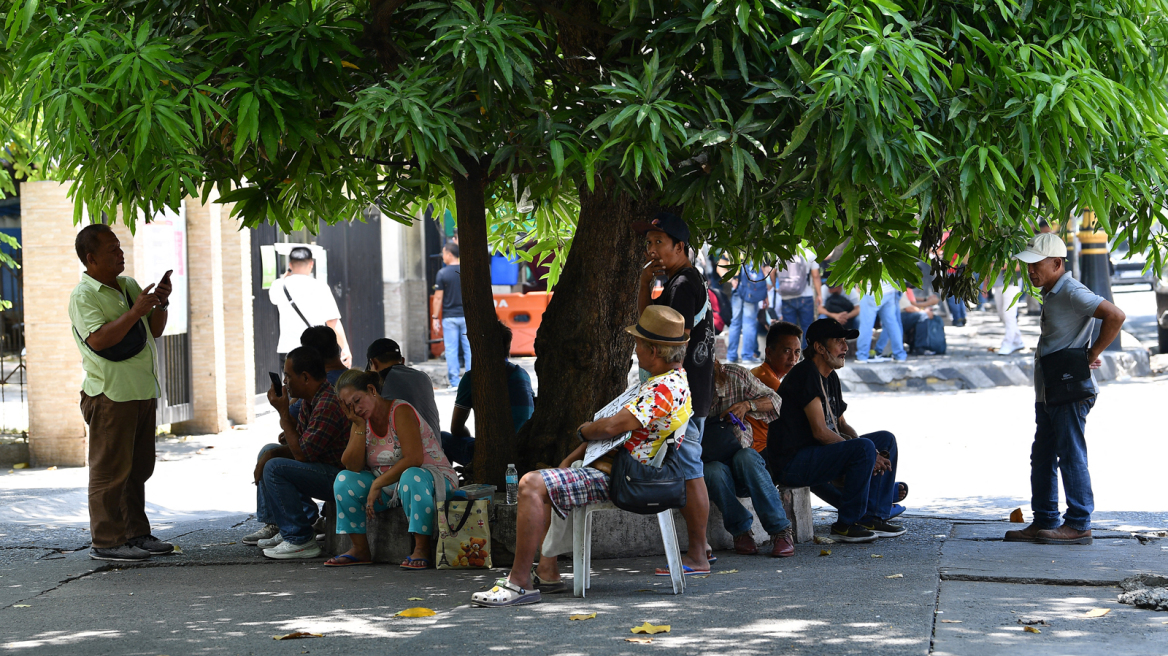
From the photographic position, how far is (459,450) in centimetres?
778

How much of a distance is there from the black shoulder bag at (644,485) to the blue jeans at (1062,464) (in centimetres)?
244

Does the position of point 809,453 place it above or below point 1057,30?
below

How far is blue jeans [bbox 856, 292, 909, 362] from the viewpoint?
15.0 metres

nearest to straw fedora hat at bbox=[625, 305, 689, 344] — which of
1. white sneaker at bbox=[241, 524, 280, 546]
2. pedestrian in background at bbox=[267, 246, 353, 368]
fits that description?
white sneaker at bbox=[241, 524, 280, 546]

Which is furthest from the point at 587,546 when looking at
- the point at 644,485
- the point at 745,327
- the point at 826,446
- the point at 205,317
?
the point at 745,327

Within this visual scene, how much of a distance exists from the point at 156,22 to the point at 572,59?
192cm

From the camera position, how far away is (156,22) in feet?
16.6

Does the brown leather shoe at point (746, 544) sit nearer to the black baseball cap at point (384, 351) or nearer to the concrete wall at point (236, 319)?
the black baseball cap at point (384, 351)

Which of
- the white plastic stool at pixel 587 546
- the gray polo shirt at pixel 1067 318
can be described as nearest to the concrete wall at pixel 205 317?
the white plastic stool at pixel 587 546

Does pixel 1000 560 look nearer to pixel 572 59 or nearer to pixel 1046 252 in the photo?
pixel 1046 252

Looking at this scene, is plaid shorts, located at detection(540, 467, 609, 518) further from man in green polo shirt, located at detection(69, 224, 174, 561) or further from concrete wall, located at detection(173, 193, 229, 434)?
concrete wall, located at detection(173, 193, 229, 434)

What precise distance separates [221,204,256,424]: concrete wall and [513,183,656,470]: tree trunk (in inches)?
262

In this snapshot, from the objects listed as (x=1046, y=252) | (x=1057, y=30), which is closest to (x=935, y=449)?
(x=1046, y=252)

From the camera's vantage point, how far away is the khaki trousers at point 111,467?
6.46 metres
